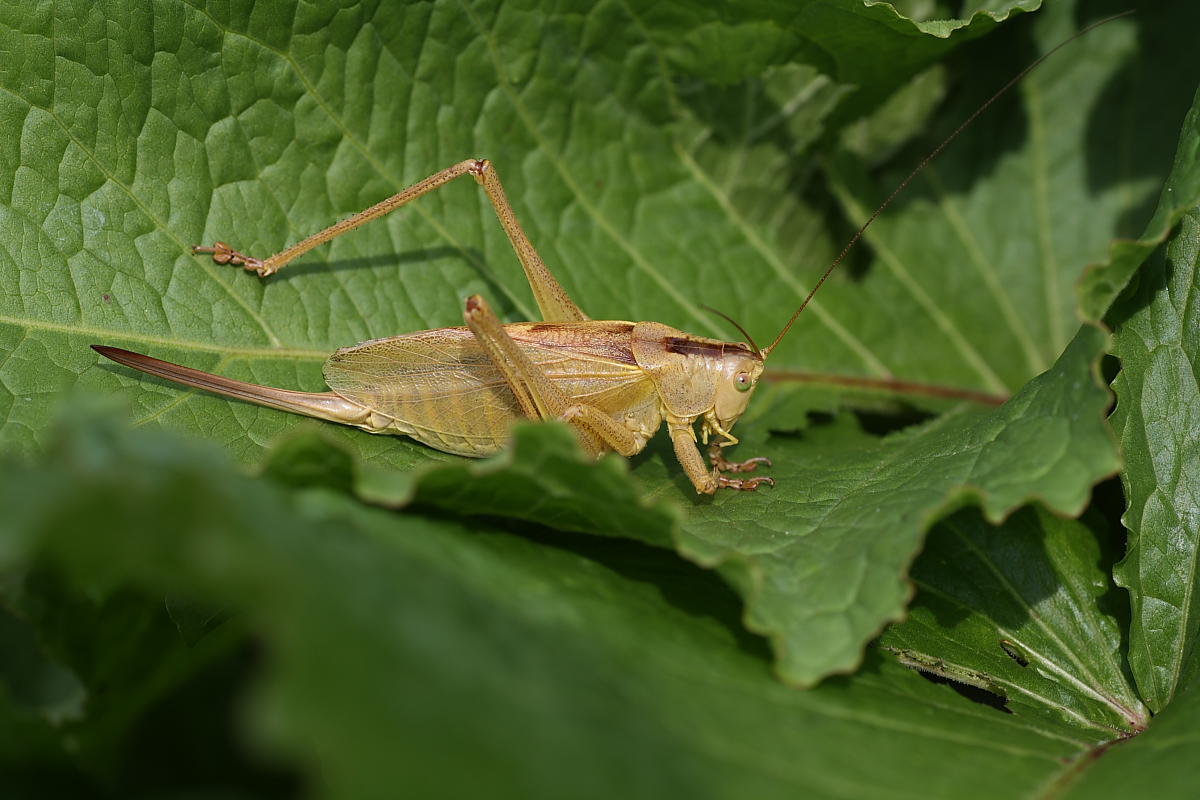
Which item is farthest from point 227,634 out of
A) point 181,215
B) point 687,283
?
point 687,283

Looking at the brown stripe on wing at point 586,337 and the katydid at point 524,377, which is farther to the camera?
the brown stripe on wing at point 586,337

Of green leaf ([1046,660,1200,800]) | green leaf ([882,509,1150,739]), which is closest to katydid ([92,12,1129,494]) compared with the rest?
green leaf ([882,509,1150,739])

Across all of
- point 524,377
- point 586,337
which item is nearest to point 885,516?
point 524,377

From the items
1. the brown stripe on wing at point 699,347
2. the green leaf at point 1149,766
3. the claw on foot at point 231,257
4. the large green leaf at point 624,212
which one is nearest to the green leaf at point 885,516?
the large green leaf at point 624,212

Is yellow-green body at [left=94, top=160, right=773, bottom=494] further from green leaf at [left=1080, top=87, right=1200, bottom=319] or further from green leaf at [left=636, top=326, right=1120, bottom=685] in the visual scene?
green leaf at [left=1080, top=87, right=1200, bottom=319]

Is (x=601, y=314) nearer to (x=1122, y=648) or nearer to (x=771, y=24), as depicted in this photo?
(x=771, y=24)

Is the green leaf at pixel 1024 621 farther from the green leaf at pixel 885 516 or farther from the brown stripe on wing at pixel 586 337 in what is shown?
the brown stripe on wing at pixel 586 337

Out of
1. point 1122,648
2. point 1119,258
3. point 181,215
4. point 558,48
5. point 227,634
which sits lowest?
point 227,634
